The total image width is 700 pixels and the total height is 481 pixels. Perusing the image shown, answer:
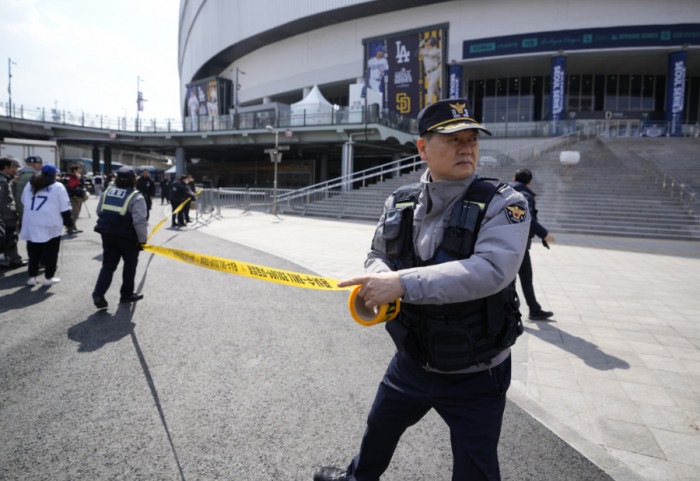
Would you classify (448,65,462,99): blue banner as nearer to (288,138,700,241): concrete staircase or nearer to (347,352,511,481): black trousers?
(288,138,700,241): concrete staircase

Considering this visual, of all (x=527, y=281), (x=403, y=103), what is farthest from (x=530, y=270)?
(x=403, y=103)

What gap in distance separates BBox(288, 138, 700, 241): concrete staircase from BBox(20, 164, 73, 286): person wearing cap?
1293cm

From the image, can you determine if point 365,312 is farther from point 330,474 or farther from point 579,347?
point 579,347

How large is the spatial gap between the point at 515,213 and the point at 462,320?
47 centimetres

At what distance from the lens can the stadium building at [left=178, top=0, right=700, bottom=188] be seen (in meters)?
28.5

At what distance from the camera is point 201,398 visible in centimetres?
301

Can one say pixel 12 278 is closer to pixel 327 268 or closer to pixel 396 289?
pixel 327 268

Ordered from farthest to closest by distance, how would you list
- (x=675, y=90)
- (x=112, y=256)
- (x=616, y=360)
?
1. (x=675, y=90)
2. (x=112, y=256)
3. (x=616, y=360)

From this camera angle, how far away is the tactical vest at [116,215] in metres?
4.97

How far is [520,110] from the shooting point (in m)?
36.4

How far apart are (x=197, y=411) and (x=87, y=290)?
4.30 meters

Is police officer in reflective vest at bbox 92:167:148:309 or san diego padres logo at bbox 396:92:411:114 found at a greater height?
san diego padres logo at bbox 396:92:411:114

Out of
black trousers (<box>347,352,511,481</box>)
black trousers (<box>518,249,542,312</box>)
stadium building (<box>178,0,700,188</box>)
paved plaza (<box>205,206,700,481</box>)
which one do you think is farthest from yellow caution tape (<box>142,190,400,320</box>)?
stadium building (<box>178,0,700,188</box>)

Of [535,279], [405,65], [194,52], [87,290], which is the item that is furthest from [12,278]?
[194,52]
